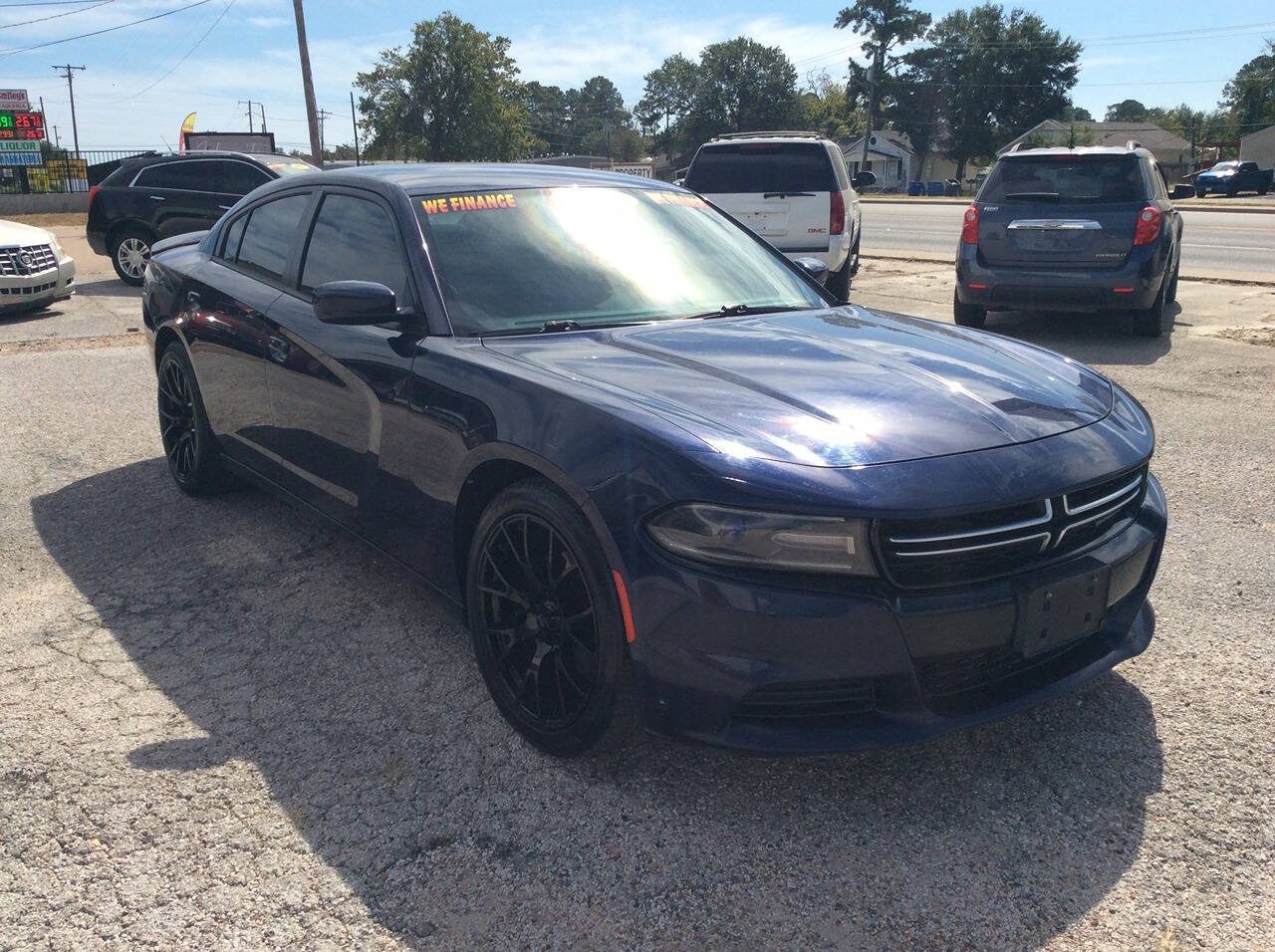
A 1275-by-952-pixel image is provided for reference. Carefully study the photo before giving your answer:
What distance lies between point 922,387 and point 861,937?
54.8 inches

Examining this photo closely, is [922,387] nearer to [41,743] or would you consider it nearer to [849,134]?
[41,743]

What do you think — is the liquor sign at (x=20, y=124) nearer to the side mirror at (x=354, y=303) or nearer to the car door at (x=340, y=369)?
the car door at (x=340, y=369)

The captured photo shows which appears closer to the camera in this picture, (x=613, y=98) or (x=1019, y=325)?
(x=1019, y=325)

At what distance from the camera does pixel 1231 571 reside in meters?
4.17

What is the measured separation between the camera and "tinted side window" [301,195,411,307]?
364cm

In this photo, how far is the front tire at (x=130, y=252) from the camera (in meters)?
13.9

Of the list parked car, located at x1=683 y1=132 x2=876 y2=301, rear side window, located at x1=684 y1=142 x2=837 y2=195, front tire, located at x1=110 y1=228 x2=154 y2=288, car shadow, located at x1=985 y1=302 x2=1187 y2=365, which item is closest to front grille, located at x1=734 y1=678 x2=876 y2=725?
car shadow, located at x1=985 y1=302 x2=1187 y2=365

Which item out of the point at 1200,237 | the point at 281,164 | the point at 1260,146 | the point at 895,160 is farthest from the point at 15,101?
the point at 1260,146

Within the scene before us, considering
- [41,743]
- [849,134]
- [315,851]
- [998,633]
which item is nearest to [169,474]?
[41,743]

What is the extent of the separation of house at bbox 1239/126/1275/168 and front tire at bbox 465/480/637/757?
92.9 m

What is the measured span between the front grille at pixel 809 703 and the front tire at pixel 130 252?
44.4 feet

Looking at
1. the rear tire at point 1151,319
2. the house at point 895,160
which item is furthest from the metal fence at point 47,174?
the house at point 895,160

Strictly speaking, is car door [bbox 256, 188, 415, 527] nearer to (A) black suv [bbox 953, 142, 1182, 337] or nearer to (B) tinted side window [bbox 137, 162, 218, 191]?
(A) black suv [bbox 953, 142, 1182, 337]

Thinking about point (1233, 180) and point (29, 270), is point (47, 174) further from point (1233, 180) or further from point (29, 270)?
point (1233, 180)
